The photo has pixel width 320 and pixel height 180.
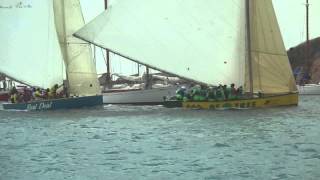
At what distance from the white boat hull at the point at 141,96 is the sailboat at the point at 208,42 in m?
14.6

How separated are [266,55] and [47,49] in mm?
18874

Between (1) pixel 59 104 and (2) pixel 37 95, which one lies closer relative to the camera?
(1) pixel 59 104

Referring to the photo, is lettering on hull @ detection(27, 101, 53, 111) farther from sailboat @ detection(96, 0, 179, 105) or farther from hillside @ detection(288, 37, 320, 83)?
hillside @ detection(288, 37, 320, 83)

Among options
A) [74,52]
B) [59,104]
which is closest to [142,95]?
[74,52]

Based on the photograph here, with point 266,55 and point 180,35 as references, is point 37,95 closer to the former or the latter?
point 180,35

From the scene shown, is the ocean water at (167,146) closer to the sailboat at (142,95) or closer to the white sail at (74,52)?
the white sail at (74,52)

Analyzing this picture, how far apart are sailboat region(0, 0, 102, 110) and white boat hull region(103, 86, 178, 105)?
23.2ft

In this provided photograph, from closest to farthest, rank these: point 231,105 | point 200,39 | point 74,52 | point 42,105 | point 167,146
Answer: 1. point 167,146
2. point 231,105
3. point 200,39
4. point 42,105
5. point 74,52

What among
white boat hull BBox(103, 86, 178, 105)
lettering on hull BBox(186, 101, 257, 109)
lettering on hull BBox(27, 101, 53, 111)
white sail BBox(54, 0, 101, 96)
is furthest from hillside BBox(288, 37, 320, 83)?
lettering on hull BBox(186, 101, 257, 109)

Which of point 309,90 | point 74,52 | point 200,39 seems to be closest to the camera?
point 200,39

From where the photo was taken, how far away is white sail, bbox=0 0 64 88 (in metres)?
64.0

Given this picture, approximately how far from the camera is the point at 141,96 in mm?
71750

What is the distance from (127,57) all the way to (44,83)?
12586 millimetres

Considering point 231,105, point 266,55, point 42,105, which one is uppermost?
point 266,55
